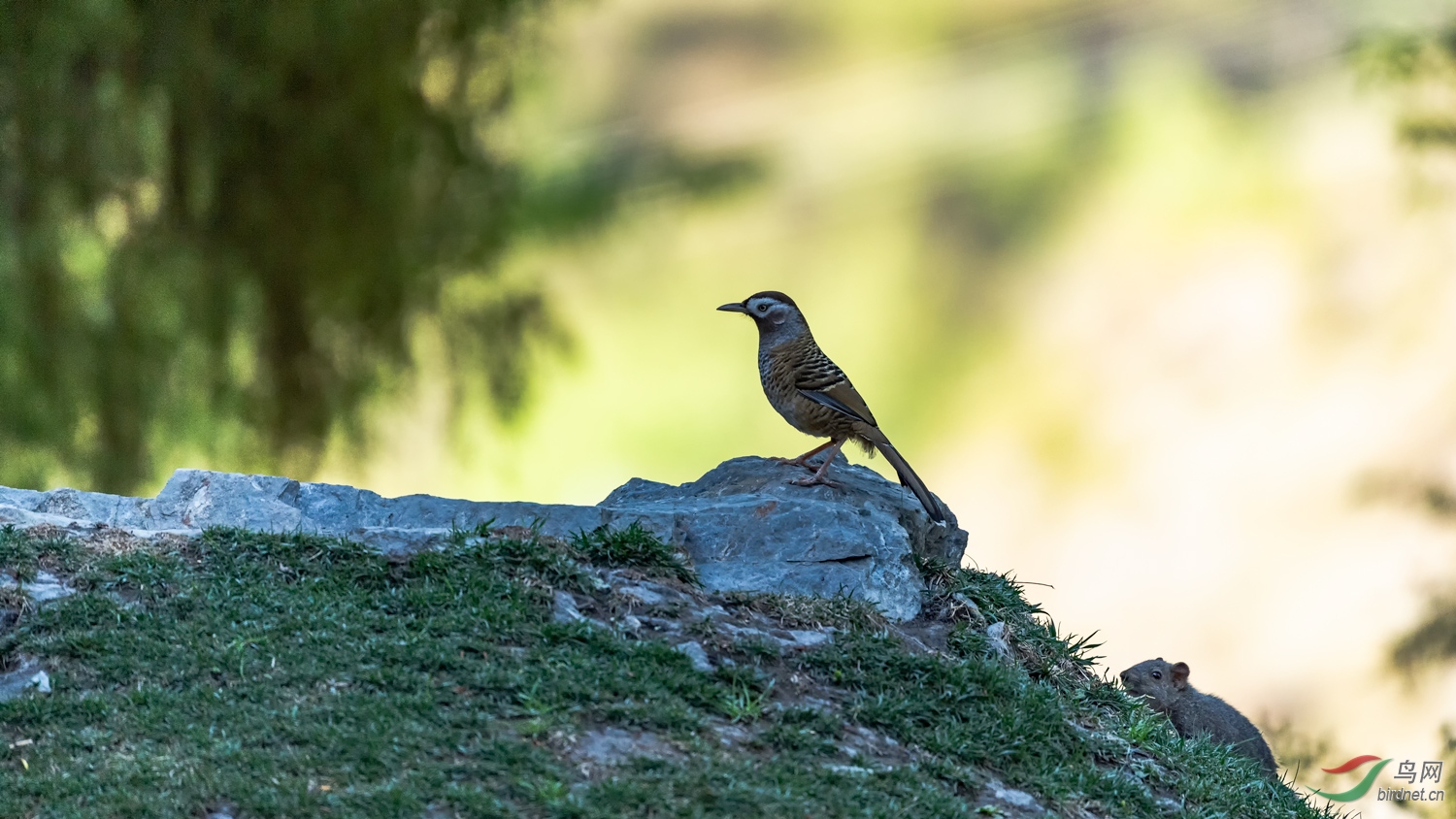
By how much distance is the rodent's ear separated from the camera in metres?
6.84

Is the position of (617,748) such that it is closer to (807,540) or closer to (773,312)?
(807,540)

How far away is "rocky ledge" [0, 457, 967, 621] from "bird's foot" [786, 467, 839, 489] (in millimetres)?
30

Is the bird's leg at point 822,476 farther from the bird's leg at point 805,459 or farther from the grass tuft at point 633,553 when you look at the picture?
the grass tuft at point 633,553

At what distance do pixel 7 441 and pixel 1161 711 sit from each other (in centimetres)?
827

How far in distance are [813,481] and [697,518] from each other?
659 millimetres

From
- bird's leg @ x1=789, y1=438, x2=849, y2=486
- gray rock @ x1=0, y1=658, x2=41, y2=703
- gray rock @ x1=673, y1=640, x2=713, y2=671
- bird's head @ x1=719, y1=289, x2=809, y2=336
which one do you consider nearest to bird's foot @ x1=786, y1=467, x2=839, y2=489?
bird's leg @ x1=789, y1=438, x2=849, y2=486

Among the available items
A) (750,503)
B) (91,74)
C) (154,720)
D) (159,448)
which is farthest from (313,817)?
(91,74)

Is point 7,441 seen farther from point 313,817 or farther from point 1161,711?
point 1161,711

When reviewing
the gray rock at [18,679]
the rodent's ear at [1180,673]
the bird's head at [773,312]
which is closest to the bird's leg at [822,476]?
the bird's head at [773,312]

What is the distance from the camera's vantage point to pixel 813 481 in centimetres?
640

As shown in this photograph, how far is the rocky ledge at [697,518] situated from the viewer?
5.78 metres

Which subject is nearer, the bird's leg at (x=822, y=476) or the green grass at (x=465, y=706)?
the green grass at (x=465, y=706)

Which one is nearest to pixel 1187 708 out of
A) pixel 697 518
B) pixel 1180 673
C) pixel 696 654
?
pixel 1180 673

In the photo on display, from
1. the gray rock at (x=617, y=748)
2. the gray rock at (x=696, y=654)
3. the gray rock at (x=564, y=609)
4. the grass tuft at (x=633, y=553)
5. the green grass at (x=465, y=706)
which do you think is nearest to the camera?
the green grass at (x=465, y=706)
